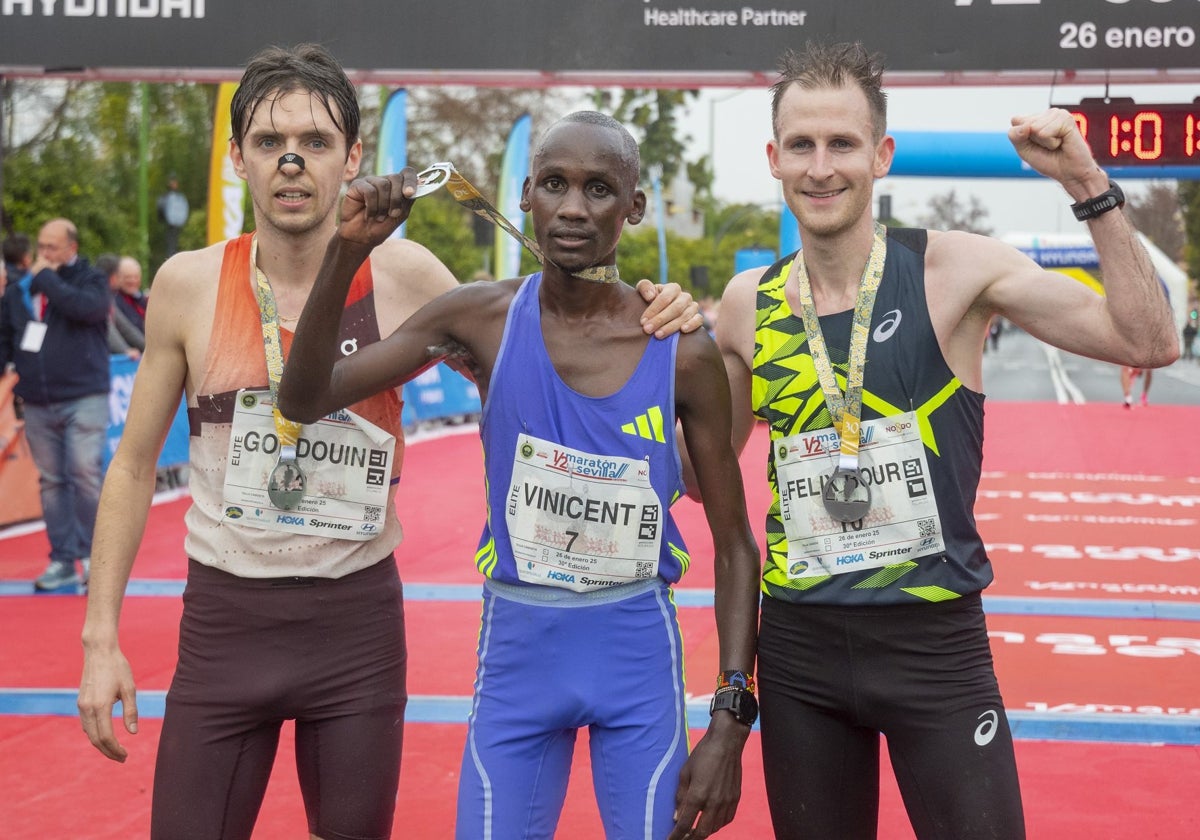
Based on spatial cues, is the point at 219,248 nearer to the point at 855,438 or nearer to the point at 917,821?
the point at 855,438

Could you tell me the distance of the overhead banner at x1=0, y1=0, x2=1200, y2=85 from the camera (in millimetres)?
7465

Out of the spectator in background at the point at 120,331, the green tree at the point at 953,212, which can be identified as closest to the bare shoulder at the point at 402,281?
Result: the spectator in background at the point at 120,331

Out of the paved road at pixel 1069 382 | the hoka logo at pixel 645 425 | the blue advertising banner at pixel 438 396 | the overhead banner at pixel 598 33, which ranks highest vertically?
the overhead banner at pixel 598 33

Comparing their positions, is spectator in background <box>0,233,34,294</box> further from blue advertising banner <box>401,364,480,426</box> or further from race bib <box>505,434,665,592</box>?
race bib <box>505,434,665,592</box>

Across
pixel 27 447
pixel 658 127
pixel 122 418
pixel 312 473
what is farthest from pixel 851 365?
pixel 658 127

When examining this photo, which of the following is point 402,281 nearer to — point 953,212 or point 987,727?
point 987,727

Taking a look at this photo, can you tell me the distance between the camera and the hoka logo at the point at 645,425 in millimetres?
2629

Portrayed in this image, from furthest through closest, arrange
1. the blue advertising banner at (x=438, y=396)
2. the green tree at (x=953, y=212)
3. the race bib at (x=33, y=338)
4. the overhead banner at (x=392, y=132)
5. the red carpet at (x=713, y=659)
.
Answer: the green tree at (x=953, y=212), the blue advertising banner at (x=438, y=396), the overhead banner at (x=392, y=132), the race bib at (x=33, y=338), the red carpet at (x=713, y=659)

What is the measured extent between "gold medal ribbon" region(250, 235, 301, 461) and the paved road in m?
19.3

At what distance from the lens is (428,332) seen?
2777mm

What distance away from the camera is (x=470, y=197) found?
107 inches

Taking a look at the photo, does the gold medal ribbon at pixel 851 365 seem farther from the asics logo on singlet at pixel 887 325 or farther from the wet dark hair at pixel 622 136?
the wet dark hair at pixel 622 136

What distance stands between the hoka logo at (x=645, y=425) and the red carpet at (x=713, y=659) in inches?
87.2

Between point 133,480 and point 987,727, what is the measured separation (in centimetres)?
186
